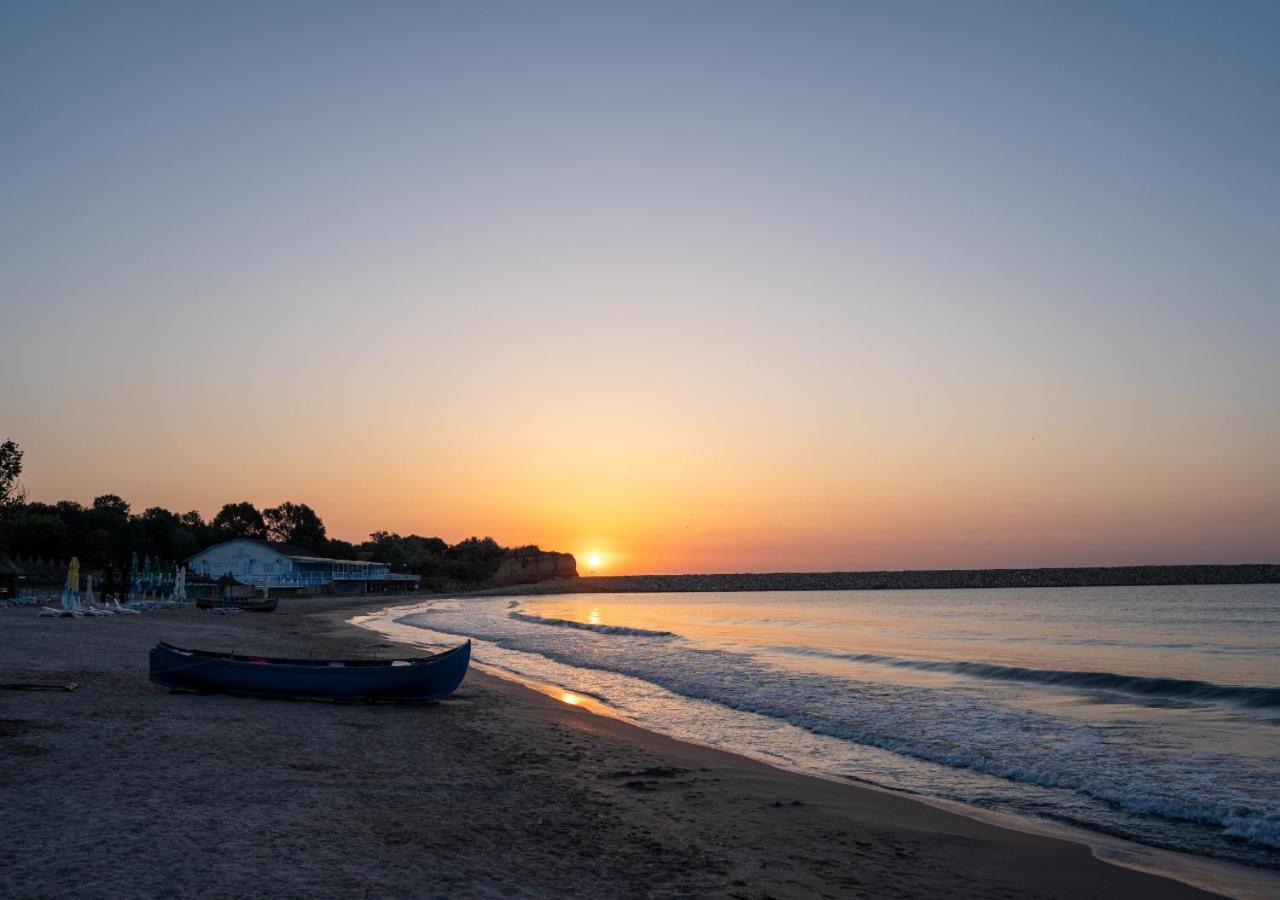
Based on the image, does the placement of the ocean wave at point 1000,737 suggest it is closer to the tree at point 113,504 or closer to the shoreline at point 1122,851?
the shoreline at point 1122,851

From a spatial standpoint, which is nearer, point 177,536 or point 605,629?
point 605,629

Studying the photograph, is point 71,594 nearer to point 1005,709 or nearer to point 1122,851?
point 1005,709

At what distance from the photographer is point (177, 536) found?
102m

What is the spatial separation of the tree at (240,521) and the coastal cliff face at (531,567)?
3978 centimetres

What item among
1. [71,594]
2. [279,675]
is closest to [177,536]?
[71,594]

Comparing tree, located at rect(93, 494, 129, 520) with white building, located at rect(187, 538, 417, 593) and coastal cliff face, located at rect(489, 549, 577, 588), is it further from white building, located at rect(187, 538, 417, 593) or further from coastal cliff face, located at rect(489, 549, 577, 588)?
coastal cliff face, located at rect(489, 549, 577, 588)

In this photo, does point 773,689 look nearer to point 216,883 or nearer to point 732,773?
point 732,773

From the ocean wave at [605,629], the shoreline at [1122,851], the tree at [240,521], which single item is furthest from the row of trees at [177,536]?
the shoreline at [1122,851]

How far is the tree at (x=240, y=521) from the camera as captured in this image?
128 metres

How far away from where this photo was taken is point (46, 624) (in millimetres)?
31031

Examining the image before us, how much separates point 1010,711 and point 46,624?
31.4 m

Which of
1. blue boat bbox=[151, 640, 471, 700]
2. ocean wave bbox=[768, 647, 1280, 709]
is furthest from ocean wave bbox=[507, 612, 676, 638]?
blue boat bbox=[151, 640, 471, 700]

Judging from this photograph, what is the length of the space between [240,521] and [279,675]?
12525cm

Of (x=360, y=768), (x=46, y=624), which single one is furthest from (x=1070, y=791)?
(x=46, y=624)
